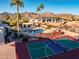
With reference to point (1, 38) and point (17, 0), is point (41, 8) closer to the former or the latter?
point (17, 0)

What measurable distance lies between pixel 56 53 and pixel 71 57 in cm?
151

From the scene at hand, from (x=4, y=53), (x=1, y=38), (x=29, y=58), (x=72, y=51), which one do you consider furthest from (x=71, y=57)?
(x=1, y=38)

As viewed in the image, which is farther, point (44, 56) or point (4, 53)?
point (4, 53)

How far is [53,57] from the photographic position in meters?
15.4

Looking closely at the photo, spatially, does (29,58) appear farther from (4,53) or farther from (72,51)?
(72,51)

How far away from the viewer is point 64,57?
15.6m

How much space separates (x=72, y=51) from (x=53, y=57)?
271 centimetres

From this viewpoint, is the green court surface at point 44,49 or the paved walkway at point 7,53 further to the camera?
the green court surface at point 44,49

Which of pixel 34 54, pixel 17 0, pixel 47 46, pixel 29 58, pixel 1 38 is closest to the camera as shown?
pixel 29 58

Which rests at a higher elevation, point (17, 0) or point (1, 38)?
point (17, 0)

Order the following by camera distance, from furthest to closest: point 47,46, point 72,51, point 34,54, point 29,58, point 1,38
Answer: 1. point 1,38
2. point 47,46
3. point 72,51
4. point 34,54
5. point 29,58

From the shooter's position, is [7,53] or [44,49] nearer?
[7,53]

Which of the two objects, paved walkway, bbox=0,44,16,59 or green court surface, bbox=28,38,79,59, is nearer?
paved walkway, bbox=0,44,16,59

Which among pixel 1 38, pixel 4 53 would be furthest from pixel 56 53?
pixel 1 38
